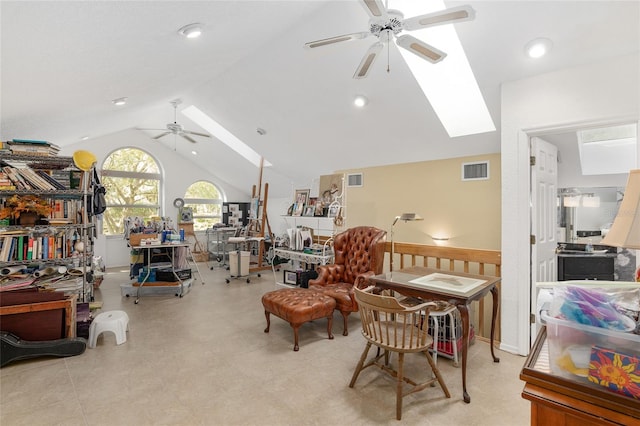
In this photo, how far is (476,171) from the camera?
4.65 m

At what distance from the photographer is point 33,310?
287 centimetres

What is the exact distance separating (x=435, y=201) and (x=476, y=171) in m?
0.77

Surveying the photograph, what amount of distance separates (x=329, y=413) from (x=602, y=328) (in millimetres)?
1775

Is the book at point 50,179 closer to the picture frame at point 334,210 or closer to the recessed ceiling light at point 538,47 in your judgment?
the picture frame at point 334,210

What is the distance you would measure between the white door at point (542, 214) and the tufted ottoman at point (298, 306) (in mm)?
1987

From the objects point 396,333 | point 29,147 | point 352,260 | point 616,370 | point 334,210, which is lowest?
point 396,333

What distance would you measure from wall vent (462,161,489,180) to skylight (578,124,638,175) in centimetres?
114

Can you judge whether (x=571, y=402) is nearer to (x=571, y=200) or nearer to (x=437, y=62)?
(x=437, y=62)

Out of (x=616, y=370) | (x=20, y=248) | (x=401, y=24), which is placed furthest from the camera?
(x=20, y=248)

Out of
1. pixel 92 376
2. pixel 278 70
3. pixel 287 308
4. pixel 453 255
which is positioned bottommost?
pixel 92 376

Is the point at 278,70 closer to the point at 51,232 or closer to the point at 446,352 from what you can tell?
the point at 51,232

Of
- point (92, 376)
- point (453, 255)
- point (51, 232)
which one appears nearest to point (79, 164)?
point (51, 232)

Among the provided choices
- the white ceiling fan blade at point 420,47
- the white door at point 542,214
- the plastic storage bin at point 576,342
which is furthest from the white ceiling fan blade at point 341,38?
the plastic storage bin at point 576,342

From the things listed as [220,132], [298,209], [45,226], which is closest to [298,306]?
[298,209]
